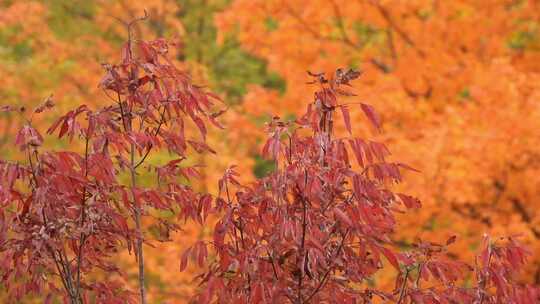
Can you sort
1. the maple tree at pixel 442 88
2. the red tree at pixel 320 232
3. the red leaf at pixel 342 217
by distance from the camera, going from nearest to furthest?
the red leaf at pixel 342 217
the red tree at pixel 320 232
the maple tree at pixel 442 88

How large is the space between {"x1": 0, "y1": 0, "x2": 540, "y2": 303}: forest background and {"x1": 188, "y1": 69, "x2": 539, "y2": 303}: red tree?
3.07 meters

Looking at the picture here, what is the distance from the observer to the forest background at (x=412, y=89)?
299 inches

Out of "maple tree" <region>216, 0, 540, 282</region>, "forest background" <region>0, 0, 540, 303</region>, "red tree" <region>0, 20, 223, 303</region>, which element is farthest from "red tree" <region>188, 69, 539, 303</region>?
"maple tree" <region>216, 0, 540, 282</region>

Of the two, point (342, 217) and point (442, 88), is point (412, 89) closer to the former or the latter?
point (442, 88)

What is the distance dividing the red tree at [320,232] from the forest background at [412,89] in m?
3.07

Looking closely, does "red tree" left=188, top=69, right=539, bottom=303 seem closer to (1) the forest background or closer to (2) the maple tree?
(1) the forest background

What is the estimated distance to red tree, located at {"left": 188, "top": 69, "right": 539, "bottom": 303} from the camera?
2830mm

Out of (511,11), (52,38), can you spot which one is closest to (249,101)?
(511,11)

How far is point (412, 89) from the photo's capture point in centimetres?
966

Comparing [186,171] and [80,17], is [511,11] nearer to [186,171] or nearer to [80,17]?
[186,171]

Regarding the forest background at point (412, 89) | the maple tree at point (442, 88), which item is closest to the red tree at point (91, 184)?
the forest background at point (412, 89)

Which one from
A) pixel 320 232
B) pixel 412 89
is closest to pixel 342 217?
pixel 320 232

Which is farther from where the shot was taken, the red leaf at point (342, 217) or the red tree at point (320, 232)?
the red tree at point (320, 232)

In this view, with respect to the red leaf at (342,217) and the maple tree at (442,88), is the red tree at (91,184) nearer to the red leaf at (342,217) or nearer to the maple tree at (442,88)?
the red leaf at (342,217)
